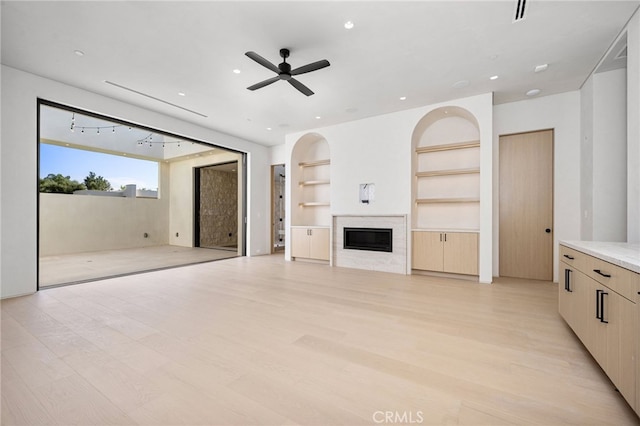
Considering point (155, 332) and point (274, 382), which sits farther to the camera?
point (155, 332)

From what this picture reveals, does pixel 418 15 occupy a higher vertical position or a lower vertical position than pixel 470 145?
higher

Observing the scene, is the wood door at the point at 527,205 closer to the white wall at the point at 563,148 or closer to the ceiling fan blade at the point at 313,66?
the white wall at the point at 563,148

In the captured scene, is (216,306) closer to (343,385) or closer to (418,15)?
(343,385)

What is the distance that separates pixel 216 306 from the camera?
323cm

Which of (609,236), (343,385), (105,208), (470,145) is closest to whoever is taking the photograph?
(343,385)

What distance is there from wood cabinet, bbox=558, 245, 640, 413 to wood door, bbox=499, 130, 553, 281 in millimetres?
2720

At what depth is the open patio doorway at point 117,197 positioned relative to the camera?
6633mm

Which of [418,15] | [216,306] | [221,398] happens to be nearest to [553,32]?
[418,15]

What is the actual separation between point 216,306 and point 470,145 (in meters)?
4.94

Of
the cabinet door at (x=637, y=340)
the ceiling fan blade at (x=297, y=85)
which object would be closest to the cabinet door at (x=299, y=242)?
the ceiling fan blade at (x=297, y=85)

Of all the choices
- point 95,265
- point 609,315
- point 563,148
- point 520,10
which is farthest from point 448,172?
point 95,265

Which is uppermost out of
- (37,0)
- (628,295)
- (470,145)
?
(37,0)

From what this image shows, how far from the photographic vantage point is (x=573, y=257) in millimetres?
2418

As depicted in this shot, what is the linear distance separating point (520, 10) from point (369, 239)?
3997 mm
